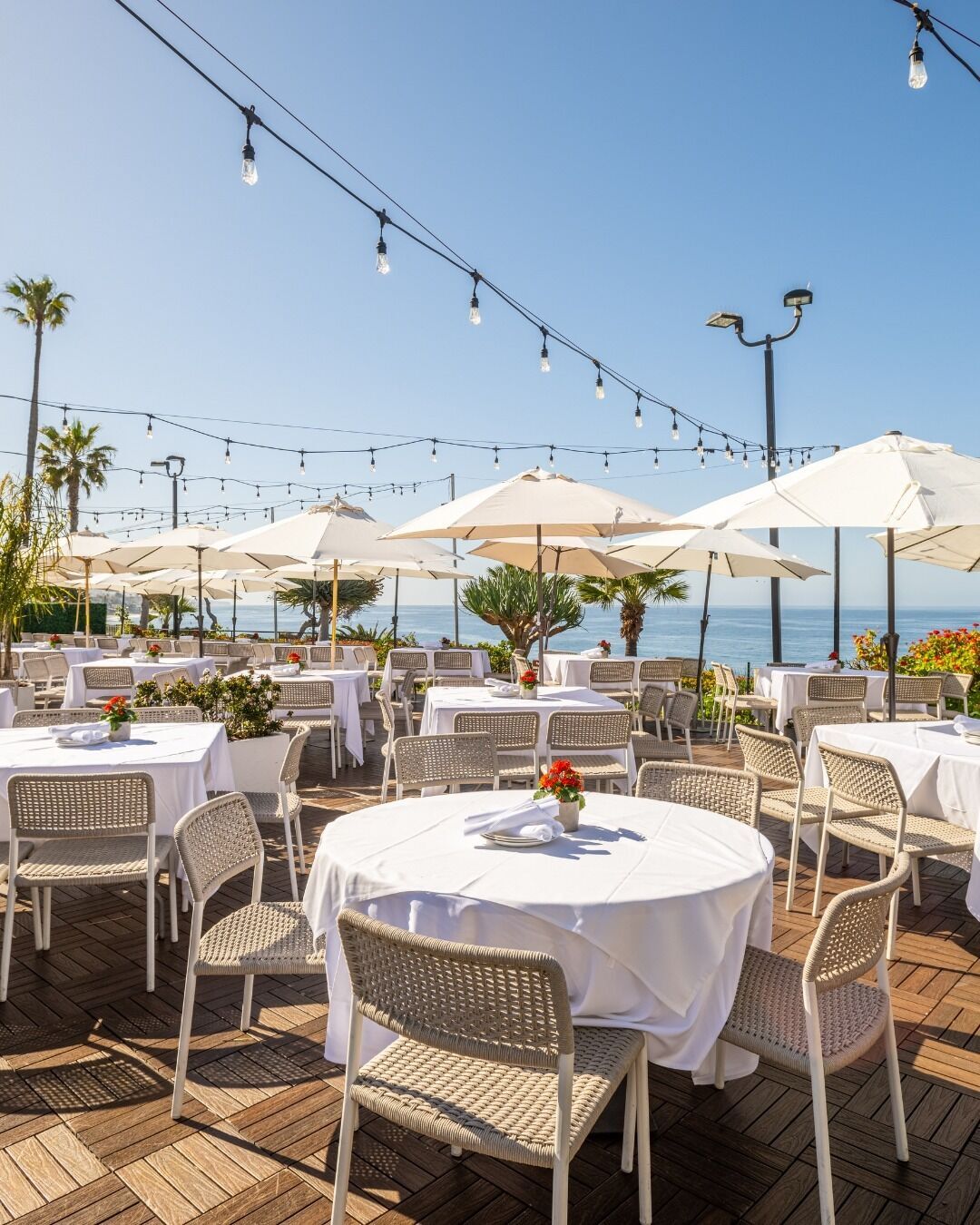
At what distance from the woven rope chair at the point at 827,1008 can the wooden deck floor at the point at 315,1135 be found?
158 millimetres

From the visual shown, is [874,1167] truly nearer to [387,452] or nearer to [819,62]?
[819,62]

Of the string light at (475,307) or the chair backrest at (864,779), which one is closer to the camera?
the chair backrest at (864,779)

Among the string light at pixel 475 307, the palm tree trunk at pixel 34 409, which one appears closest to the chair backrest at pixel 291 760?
the string light at pixel 475 307

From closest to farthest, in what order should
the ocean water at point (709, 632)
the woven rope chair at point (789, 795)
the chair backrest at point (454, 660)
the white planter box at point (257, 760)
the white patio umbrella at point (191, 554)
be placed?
1. the woven rope chair at point (789, 795)
2. the white planter box at point (257, 760)
3. the white patio umbrella at point (191, 554)
4. the chair backrest at point (454, 660)
5. the ocean water at point (709, 632)

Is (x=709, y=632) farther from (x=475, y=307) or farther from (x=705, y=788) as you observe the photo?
(x=705, y=788)

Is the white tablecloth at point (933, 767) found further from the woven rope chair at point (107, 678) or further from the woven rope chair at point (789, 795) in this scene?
the woven rope chair at point (107, 678)

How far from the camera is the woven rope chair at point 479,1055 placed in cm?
149

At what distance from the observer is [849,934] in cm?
188

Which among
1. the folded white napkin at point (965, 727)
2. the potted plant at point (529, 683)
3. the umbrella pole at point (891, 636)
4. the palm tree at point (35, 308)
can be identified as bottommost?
the folded white napkin at point (965, 727)

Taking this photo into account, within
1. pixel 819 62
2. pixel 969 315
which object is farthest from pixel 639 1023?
pixel 969 315

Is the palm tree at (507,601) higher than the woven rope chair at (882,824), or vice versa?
the palm tree at (507,601)

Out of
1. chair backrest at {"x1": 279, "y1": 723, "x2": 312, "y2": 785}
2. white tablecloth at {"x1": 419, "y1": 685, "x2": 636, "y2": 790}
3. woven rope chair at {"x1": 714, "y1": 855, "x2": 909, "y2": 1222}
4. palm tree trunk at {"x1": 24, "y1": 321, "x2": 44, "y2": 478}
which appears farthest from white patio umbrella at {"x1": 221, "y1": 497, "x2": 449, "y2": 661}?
palm tree trunk at {"x1": 24, "y1": 321, "x2": 44, "y2": 478}

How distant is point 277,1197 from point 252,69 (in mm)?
4610

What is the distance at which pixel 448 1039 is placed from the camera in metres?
1.63
